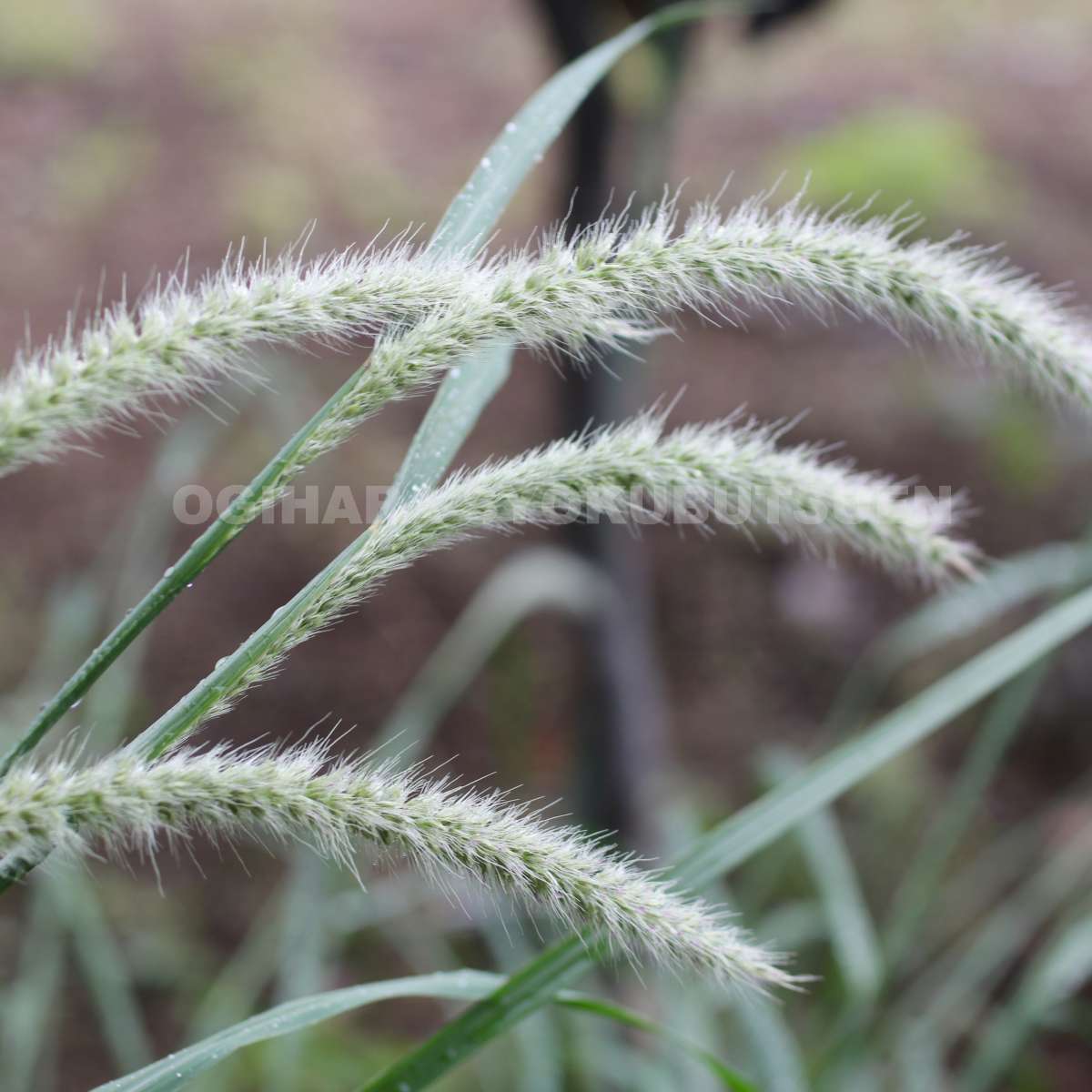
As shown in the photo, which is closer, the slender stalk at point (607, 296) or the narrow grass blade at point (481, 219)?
the slender stalk at point (607, 296)

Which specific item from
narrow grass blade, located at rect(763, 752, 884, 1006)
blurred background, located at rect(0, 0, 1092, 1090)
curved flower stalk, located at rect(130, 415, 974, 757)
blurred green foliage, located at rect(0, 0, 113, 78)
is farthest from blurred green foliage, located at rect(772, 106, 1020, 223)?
curved flower stalk, located at rect(130, 415, 974, 757)

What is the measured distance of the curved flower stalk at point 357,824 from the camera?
437 millimetres

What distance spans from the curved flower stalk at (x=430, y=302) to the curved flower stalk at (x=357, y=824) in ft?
0.49

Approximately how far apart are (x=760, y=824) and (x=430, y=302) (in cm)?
50

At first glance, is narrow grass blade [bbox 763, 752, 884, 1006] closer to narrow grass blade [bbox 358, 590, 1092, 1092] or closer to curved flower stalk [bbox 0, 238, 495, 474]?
narrow grass blade [bbox 358, 590, 1092, 1092]

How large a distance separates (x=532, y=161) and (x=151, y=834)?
539 millimetres

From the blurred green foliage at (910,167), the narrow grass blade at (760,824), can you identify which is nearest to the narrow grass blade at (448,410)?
the narrow grass blade at (760,824)

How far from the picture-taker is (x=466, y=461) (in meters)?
3.30

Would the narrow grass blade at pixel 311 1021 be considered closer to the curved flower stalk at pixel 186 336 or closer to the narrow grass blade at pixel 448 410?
the narrow grass blade at pixel 448 410

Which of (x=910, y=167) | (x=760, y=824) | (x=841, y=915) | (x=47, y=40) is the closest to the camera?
(x=760, y=824)

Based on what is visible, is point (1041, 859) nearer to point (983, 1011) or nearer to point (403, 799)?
point (983, 1011)

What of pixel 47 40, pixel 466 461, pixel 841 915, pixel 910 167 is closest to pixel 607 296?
pixel 841 915

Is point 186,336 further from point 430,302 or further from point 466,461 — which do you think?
point 466,461

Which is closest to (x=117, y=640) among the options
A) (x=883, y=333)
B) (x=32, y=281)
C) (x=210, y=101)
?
(x=883, y=333)
